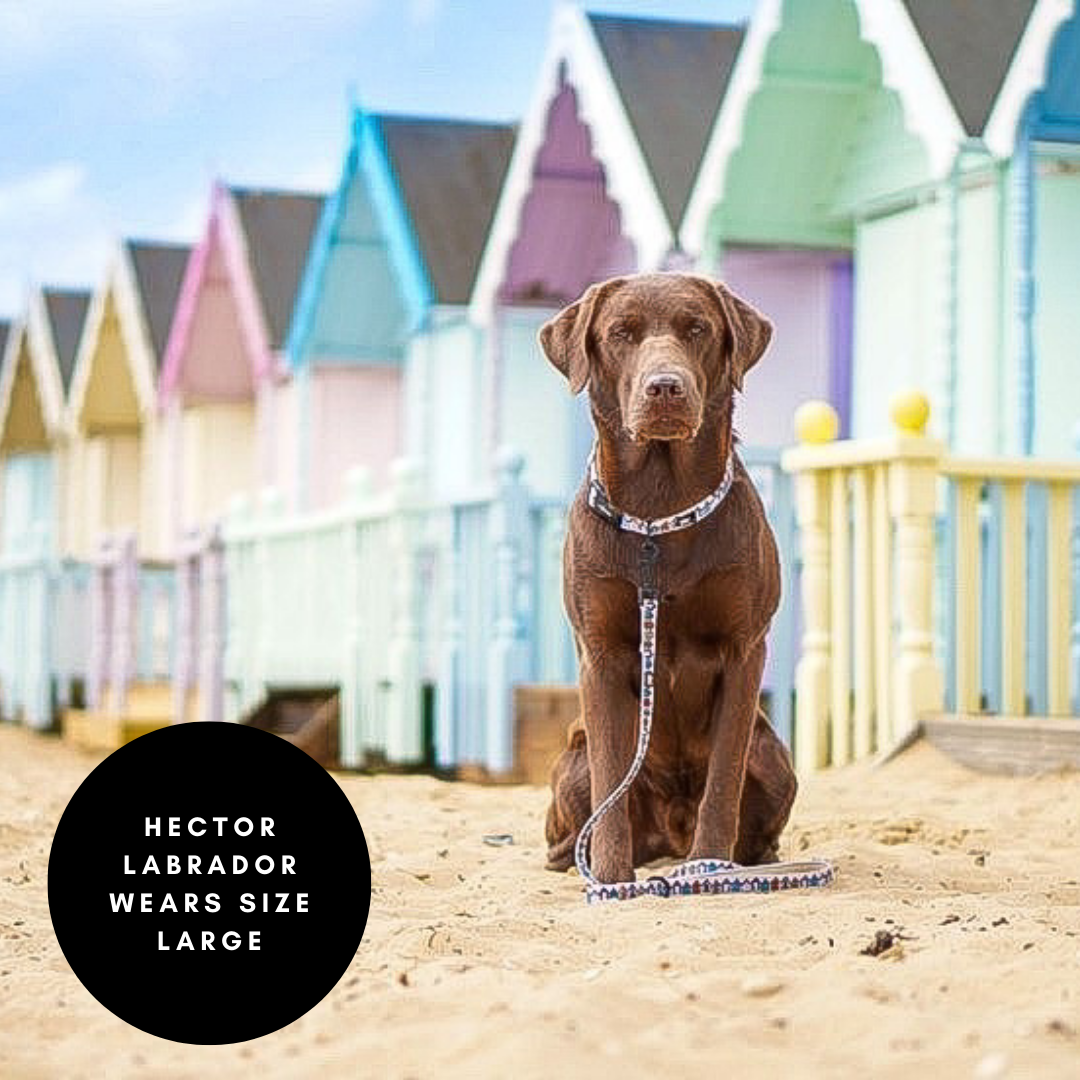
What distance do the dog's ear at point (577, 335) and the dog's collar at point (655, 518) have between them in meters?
0.23

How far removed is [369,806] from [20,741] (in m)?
8.68

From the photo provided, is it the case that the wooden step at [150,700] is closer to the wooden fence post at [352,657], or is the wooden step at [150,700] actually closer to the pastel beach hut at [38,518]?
the pastel beach hut at [38,518]

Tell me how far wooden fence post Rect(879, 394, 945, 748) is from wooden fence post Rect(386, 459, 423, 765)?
335 centimetres

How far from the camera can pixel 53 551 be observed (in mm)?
22234

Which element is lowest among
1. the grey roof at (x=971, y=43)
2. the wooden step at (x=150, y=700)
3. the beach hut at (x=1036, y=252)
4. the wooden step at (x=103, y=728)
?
the wooden step at (x=103, y=728)

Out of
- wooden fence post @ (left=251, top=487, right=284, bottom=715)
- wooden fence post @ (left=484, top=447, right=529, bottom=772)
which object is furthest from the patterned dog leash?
wooden fence post @ (left=251, top=487, right=284, bottom=715)

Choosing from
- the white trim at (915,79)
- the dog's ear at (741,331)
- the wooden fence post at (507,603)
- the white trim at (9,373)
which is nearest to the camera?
the dog's ear at (741,331)

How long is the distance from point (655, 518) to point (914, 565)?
10.9 ft

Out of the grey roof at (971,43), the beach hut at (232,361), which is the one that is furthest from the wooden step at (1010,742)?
the beach hut at (232,361)

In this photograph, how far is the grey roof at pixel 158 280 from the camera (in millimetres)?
19078

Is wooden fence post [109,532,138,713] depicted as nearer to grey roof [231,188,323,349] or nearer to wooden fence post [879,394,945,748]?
grey roof [231,188,323,349]

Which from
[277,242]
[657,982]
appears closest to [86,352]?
[277,242]

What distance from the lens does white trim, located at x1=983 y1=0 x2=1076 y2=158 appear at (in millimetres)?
9523

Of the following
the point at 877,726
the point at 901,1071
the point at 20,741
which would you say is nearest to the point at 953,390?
the point at 877,726
